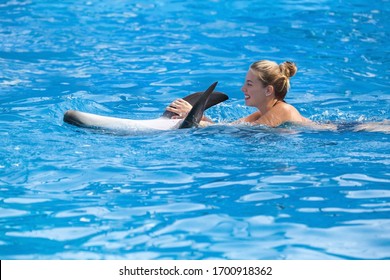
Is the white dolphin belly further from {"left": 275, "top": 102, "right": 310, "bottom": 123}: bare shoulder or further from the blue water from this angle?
{"left": 275, "top": 102, "right": 310, "bottom": 123}: bare shoulder

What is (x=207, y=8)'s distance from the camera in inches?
511

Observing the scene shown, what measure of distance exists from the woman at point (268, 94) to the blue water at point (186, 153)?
25 cm

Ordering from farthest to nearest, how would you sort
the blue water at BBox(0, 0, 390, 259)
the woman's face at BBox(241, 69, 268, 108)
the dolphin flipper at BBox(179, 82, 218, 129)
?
the woman's face at BBox(241, 69, 268, 108), the dolphin flipper at BBox(179, 82, 218, 129), the blue water at BBox(0, 0, 390, 259)

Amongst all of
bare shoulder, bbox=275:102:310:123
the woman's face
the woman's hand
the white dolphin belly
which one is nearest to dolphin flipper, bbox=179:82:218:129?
the white dolphin belly

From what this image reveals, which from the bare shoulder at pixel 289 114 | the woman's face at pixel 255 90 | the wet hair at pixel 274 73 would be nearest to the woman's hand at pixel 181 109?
the woman's face at pixel 255 90

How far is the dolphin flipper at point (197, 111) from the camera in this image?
6.49 m

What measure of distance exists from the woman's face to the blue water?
1.30ft

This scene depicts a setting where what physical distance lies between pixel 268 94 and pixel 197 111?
0.79 metres

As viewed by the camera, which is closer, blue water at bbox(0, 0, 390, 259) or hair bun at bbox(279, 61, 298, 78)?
blue water at bbox(0, 0, 390, 259)

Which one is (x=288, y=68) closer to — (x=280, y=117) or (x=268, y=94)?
(x=268, y=94)

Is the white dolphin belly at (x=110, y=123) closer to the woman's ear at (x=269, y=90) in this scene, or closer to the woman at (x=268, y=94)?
the woman at (x=268, y=94)

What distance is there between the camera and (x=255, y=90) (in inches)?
275

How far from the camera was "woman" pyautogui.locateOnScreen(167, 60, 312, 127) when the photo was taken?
272 inches

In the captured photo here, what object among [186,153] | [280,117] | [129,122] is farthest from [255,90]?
[186,153]
